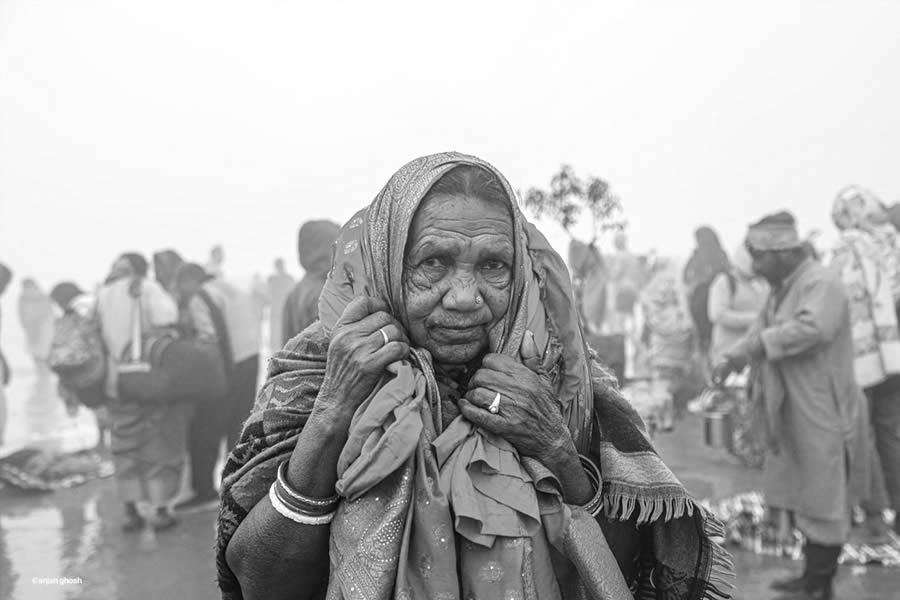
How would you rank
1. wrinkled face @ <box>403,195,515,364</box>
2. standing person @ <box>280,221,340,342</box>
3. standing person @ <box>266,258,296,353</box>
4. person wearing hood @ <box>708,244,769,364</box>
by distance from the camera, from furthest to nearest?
person wearing hood @ <box>708,244,769,364</box>
standing person @ <box>266,258,296,353</box>
standing person @ <box>280,221,340,342</box>
wrinkled face @ <box>403,195,515,364</box>

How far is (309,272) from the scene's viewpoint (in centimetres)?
632

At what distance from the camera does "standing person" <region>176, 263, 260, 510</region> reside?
7.04 metres

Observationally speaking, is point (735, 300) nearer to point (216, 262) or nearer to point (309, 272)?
point (309, 272)

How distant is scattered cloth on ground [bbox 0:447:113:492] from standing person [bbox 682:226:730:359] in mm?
7137

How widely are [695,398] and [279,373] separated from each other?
819 cm

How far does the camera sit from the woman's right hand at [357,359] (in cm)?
162

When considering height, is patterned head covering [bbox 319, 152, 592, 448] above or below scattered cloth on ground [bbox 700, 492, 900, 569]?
above

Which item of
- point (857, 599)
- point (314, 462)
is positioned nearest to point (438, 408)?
point (314, 462)

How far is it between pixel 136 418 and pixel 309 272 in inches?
88.0

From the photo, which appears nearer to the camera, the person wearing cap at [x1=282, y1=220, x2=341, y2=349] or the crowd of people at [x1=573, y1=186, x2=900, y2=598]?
the crowd of people at [x1=573, y1=186, x2=900, y2=598]

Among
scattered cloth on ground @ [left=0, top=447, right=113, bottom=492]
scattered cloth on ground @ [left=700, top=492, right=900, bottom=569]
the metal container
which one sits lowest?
scattered cloth on ground @ [left=700, top=492, right=900, bottom=569]

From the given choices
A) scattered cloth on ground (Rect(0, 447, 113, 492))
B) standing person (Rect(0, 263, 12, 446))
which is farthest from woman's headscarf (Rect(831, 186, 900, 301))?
standing person (Rect(0, 263, 12, 446))

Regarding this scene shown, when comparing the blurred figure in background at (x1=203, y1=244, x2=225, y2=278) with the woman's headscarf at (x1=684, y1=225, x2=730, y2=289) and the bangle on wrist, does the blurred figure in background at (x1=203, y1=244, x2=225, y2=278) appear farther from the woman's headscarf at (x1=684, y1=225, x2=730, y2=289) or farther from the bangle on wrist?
the bangle on wrist

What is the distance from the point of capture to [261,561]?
1704mm
